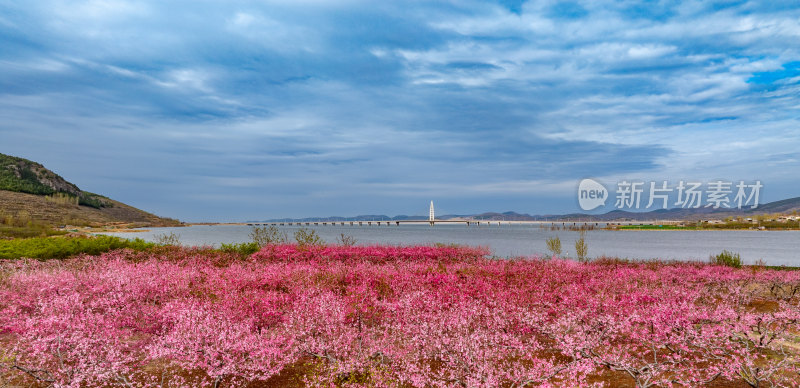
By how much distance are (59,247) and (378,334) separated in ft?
54.8

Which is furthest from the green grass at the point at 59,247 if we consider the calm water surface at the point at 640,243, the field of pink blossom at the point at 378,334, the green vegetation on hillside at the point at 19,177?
the green vegetation on hillside at the point at 19,177

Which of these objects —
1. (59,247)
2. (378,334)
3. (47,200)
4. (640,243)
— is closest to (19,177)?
(47,200)

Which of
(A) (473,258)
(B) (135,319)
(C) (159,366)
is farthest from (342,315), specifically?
(A) (473,258)

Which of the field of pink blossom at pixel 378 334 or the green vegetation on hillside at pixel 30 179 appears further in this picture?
the green vegetation on hillside at pixel 30 179

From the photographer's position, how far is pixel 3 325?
24.7ft

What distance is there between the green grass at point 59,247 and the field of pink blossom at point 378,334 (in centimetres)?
579

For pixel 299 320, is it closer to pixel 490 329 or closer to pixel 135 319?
pixel 490 329

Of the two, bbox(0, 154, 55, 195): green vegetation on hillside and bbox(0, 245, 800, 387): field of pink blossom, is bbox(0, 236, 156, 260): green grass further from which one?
bbox(0, 154, 55, 195): green vegetation on hillside

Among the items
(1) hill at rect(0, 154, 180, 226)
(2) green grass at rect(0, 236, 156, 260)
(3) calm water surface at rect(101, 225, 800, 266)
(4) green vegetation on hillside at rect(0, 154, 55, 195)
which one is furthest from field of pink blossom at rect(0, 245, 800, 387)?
(4) green vegetation on hillside at rect(0, 154, 55, 195)

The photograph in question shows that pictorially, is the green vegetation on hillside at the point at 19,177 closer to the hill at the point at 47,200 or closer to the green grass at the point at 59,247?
the hill at the point at 47,200

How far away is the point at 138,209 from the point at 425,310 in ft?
759

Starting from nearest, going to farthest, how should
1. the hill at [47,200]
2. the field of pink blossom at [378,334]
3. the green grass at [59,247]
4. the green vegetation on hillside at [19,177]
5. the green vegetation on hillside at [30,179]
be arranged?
the field of pink blossom at [378,334], the green grass at [59,247], the hill at [47,200], the green vegetation on hillside at [19,177], the green vegetation on hillside at [30,179]

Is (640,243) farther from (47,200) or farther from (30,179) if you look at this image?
(30,179)

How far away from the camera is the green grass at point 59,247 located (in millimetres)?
15609
